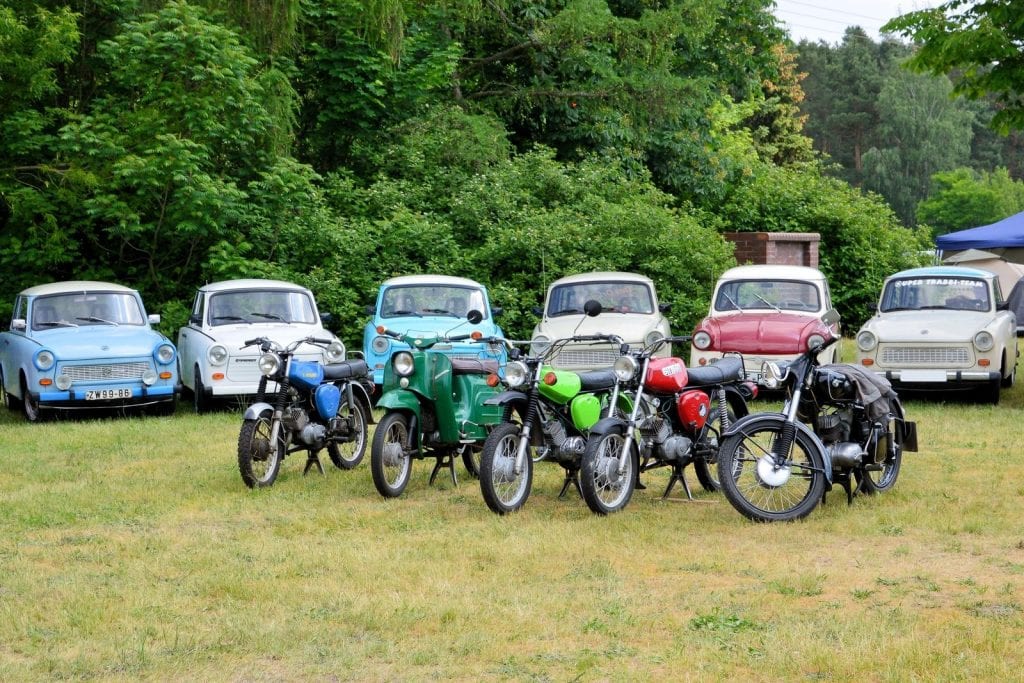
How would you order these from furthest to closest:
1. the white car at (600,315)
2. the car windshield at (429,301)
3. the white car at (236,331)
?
the car windshield at (429,301) < the white car at (600,315) < the white car at (236,331)

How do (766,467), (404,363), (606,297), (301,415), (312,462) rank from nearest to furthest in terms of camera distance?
(766,467), (404,363), (301,415), (312,462), (606,297)

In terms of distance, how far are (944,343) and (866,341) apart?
2.94 ft

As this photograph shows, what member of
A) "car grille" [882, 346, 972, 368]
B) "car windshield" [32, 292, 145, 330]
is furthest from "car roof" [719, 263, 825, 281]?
"car windshield" [32, 292, 145, 330]

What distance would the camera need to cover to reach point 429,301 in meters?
17.1

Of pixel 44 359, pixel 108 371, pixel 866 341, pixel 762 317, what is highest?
pixel 762 317

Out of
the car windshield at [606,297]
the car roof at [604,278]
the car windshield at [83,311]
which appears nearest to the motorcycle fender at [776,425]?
the car windshield at [606,297]

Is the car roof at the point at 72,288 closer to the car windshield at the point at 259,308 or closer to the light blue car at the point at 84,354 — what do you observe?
the light blue car at the point at 84,354

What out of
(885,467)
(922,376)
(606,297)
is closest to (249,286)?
(606,297)

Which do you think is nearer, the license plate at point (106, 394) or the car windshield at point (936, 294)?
the license plate at point (106, 394)

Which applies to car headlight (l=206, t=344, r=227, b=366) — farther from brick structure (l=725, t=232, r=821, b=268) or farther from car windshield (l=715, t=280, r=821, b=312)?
brick structure (l=725, t=232, r=821, b=268)

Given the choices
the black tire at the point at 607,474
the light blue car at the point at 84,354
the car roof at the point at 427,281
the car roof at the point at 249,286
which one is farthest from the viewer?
the car roof at the point at 427,281

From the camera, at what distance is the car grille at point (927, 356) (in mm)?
15758

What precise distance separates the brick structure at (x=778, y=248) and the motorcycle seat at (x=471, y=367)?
13589 millimetres

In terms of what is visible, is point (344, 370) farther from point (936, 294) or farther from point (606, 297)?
point (936, 294)
